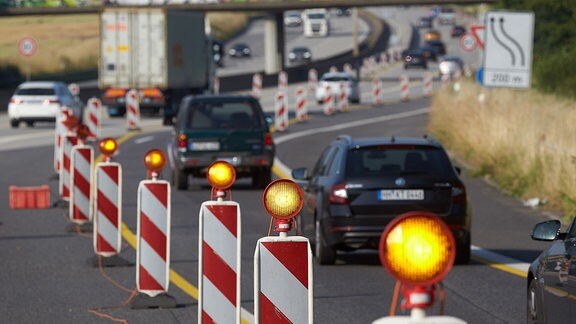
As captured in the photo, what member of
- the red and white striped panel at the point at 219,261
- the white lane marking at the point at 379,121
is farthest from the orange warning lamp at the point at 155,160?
the white lane marking at the point at 379,121

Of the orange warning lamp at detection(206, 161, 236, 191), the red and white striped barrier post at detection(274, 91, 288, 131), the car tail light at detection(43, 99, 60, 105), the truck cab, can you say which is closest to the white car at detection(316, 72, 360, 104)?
the red and white striped barrier post at detection(274, 91, 288, 131)

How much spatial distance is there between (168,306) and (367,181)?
3538 millimetres

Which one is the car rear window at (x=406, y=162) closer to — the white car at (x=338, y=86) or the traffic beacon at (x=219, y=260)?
the traffic beacon at (x=219, y=260)

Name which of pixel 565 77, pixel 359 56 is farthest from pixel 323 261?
pixel 359 56

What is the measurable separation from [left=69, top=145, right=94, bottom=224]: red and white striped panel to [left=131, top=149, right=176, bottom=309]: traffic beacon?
5.46 m

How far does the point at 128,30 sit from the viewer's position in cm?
5228

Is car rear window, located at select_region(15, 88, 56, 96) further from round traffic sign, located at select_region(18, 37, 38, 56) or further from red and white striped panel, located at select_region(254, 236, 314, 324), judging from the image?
red and white striped panel, located at select_region(254, 236, 314, 324)

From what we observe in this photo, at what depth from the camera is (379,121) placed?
51781 millimetres

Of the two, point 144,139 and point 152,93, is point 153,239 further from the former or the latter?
point 152,93

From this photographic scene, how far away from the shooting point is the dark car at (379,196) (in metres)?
15.7

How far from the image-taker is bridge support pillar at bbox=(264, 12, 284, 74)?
97.6 meters

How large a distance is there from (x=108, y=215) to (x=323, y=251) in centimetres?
211

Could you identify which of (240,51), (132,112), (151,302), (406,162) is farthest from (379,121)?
(240,51)

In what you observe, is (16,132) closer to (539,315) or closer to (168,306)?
(168,306)
